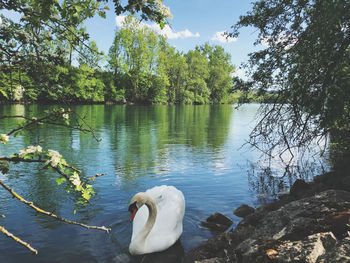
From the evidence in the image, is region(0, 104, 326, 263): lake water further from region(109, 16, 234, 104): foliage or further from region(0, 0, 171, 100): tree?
region(109, 16, 234, 104): foliage

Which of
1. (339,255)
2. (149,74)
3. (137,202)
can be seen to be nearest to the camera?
(339,255)

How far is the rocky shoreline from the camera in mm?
3361

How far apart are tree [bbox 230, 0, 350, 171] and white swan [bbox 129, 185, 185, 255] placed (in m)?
3.40

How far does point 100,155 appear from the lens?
1427cm

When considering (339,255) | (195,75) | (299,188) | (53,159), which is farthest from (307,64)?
(195,75)

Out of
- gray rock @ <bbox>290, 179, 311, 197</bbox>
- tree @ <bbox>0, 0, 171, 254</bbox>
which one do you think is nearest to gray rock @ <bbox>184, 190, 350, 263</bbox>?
tree @ <bbox>0, 0, 171, 254</bbox>

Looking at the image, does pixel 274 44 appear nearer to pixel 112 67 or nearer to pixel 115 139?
pixel 115 139

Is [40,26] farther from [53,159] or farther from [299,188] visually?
[299,188]

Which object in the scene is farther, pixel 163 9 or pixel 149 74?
pixel 149 74

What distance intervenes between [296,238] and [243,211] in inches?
153

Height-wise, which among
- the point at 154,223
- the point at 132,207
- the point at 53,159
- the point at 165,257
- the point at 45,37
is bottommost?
the point at 165,257

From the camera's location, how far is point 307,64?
693 cm

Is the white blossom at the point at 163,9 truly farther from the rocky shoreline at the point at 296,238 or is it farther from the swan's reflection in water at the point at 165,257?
the swan's reflection in water at the point at 165,257

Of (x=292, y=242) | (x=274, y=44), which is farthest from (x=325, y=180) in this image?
(x=292, y=242)
